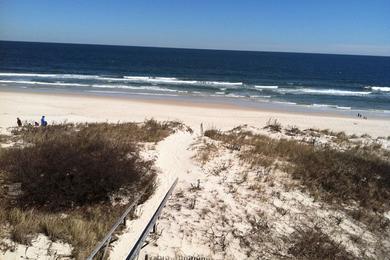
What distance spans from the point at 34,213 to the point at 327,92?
46.6 metres

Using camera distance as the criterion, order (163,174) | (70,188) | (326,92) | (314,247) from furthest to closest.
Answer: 1. (326,92)
2. (163,174)
3. (70,188)
4. (314,247)

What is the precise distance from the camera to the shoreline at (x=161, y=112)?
79.4ft

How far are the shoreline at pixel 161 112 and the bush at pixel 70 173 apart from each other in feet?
41.0

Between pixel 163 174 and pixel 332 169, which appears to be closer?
pixel 163 174

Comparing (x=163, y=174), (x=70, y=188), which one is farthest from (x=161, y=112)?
(x=70, y=188)

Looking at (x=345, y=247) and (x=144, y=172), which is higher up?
(x=144, y=172)

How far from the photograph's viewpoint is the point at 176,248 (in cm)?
691

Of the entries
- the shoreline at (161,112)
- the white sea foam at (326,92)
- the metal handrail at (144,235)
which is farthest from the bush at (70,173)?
the white sea foam at (326,92)

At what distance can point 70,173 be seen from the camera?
26.9 feet

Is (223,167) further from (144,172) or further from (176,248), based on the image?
(176,248)

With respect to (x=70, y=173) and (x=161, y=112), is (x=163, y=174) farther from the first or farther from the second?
(x=161, y=112)

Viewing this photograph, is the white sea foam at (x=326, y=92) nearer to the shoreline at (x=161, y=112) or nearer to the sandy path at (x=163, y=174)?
the shoreline at (x=161, y=112)

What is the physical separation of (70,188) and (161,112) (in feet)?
66.1

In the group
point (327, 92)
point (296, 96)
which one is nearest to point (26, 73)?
point (296, 96)
